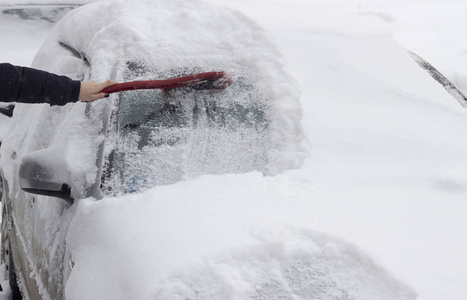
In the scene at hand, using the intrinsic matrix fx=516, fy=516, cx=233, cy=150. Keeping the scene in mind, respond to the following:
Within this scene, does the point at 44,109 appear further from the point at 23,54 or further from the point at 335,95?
the point at 23,54

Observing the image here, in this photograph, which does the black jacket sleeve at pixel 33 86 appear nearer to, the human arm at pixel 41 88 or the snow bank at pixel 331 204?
the human arm at pixel 41 88

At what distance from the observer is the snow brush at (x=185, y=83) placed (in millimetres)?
1830

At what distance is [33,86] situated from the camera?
5.78ft

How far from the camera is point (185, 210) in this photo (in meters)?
1.44

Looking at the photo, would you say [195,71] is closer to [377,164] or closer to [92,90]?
[92,90]

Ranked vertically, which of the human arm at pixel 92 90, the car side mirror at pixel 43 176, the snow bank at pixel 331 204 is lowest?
the car side mirror at pixel 43 176

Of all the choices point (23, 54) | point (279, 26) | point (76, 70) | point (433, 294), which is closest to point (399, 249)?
point (433, 294)

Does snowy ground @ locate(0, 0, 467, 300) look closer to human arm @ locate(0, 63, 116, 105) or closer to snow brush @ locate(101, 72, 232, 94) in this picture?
snow brush @ locate(101, 72, 232, 94)

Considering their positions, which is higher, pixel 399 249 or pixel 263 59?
pixel 263 59

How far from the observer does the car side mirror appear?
158cm

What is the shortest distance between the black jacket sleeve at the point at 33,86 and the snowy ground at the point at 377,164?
1.69 ft

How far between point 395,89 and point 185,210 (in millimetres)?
1136

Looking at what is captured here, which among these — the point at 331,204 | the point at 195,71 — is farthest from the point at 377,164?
the point at 195,71

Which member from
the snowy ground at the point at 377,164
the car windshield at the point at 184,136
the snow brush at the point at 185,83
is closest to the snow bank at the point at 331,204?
the snowy ground at the point at 377,164
